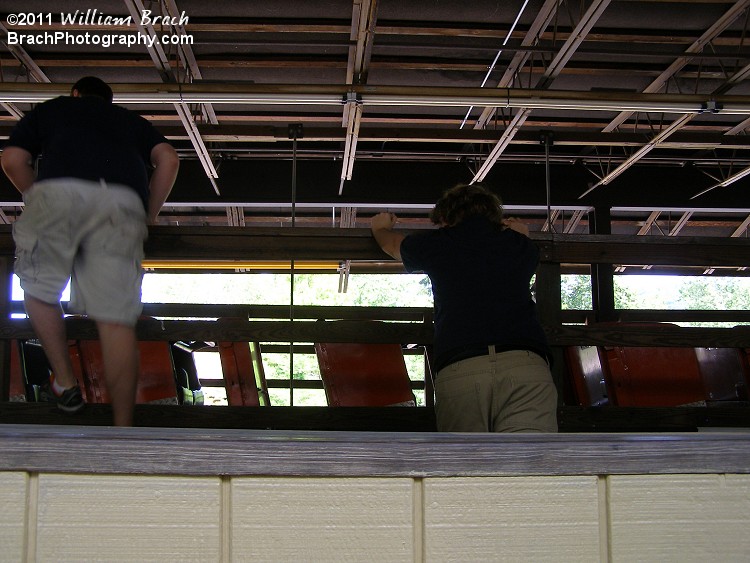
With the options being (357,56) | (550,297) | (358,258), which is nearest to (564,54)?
(357,56)

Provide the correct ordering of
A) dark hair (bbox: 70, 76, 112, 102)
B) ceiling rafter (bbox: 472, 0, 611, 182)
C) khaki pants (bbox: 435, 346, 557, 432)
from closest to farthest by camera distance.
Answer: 1. khaki pants (bbox: 435, 346, 557, 432)
2. dark hair (bbox: 70, 76, 112, 102)
3. ceiling rafter (bbox: 472, 0, 611, 182)

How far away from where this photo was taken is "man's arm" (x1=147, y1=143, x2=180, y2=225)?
9.14 feet

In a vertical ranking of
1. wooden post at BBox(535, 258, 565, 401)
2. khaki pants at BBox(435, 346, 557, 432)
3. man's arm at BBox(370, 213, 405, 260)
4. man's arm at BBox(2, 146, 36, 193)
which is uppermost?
man's arm at BBox(2, 146, 36, 193)

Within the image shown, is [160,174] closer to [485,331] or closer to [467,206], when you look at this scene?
[467,206]

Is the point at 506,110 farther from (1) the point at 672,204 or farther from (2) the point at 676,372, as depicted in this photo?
(2) the point at 676,372

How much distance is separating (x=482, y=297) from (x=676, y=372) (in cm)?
227

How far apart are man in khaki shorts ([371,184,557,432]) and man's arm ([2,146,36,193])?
129cm

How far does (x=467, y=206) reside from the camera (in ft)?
9.05

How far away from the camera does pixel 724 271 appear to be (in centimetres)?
1356

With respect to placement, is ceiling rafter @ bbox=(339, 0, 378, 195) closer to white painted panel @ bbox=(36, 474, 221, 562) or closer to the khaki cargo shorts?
the khaki cargo shorts

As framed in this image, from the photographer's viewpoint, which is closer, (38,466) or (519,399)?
(38,466)

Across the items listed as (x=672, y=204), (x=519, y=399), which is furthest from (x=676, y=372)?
(x=672, y=204)

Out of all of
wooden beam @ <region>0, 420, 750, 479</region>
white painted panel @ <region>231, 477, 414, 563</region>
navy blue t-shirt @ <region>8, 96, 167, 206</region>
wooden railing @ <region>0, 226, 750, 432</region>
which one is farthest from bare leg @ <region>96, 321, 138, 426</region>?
white painted panel @ <region>231, 477, 414, 563</region>

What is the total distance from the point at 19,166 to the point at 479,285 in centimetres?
157
